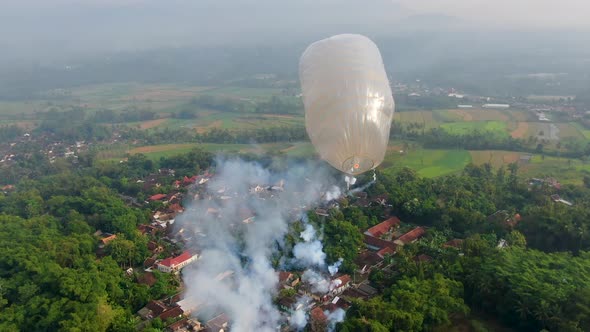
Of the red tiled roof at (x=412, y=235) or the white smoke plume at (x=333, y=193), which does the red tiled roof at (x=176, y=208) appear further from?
the red tiled roof at (x=412, y=235)

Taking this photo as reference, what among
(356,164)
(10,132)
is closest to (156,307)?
(356,164)

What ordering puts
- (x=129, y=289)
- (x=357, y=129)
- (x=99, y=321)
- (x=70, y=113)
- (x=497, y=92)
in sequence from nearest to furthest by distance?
(x=357, y=129), (x=99, y=321), (x=129, y=289), (x=70, y=113), (x=497, y=92)

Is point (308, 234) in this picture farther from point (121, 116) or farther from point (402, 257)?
point (121, 116)

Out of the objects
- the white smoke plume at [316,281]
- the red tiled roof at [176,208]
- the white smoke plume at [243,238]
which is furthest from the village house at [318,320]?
the red tiled roof at [176,208]

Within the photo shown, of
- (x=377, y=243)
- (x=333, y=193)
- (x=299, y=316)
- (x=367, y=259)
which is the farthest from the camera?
(x=333, y=193)

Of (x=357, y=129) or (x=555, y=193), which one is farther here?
(x=555, y=193)

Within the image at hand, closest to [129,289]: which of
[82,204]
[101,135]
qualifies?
[82,204]

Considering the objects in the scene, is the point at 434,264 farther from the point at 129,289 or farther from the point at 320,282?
the point at 129,289
